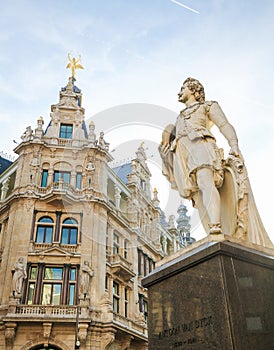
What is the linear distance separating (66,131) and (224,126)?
81.0 ft

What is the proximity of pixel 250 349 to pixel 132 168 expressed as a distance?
31150 mm

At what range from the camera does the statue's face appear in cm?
580

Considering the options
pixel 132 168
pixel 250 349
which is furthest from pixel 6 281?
pixel 250 349

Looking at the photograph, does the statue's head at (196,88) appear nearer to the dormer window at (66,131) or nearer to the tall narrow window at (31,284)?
the tall narrow window at (31,284)

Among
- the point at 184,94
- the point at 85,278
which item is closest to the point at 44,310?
→ the point at 85,278

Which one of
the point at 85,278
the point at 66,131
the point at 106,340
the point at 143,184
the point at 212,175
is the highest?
the point at 66,131

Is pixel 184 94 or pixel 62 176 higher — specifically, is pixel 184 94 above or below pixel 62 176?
below

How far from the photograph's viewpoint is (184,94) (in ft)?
19.1

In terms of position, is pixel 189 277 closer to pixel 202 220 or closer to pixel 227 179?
pixel 202 220

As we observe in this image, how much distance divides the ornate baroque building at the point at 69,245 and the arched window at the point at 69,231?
0.07 m

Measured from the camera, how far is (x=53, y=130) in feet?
94.0

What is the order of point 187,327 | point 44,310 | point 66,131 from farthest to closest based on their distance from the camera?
point 66,131 → point 44,310 → point 187,327

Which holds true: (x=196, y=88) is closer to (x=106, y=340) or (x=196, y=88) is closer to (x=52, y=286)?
(x=106, y=340)

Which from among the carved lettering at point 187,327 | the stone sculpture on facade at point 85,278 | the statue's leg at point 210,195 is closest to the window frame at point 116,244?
the stone sculpture on facade at point 85,278
